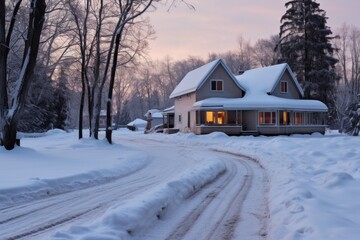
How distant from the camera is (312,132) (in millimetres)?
43625

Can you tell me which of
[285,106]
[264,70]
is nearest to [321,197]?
[285,106]

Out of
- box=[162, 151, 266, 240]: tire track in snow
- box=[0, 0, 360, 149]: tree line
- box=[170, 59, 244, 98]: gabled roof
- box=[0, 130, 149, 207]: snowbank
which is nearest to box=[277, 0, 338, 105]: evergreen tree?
box=[0, 0, 360, 149]: tree line

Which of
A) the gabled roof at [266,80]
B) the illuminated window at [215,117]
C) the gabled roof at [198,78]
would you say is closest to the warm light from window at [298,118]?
the gabled roof at [266,80]

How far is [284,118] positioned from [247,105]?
15.7 ft

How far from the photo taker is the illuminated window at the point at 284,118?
42469 mm

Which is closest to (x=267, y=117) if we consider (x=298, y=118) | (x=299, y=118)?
(x=298, y=118)

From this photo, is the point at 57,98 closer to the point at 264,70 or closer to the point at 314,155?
the point at 264,70

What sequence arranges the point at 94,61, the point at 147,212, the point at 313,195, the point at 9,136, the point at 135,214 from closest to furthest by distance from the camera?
the point at 135,214 → the point at 147,212 → the point at 313,195 → the point at 9,136 → the point at 94,61

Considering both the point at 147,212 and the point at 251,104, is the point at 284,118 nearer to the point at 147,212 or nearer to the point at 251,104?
the point at 251,104

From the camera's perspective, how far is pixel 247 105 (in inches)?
1606

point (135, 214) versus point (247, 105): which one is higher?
point (247, 105)

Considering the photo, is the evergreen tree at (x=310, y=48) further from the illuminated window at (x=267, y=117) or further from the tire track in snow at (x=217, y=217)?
the tire track in snow at (x=217, y=217)

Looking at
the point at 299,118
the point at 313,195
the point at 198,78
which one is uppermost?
the point at 198,78

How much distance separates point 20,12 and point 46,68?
57.4ft
